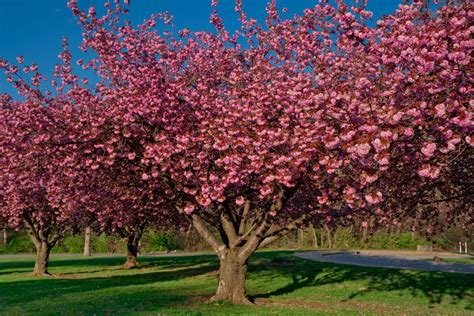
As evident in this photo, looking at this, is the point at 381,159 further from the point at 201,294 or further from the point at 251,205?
the point at 201,294

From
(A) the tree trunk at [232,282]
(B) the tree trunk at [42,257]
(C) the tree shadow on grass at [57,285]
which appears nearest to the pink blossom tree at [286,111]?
(A) the tree trunk at [232,282]

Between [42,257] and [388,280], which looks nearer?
[388,280]

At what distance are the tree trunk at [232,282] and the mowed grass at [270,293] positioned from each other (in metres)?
0.59

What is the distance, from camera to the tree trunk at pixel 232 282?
52.0ft

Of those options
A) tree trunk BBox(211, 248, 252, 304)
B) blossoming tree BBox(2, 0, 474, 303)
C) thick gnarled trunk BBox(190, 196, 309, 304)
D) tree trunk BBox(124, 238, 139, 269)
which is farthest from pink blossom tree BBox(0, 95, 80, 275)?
tree trunk BBox(124, 238, 139, 269)

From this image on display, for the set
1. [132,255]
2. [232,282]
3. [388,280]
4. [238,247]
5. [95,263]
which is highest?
[238,247]

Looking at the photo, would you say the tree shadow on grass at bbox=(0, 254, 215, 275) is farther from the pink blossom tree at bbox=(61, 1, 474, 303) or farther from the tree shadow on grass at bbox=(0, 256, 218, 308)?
the pink blossom tree at bbox=(61, 1, 474, 303)

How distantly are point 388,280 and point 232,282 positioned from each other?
7.90 m

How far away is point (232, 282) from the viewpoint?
16000 mm

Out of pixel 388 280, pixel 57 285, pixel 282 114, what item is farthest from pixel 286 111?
pixel 57 285

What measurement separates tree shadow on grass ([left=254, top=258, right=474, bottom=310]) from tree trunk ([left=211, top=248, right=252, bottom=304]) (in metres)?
1.91

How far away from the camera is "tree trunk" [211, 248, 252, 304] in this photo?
15836 millimetres

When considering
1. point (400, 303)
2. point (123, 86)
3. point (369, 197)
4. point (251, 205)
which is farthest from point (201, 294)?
point (369, 197)

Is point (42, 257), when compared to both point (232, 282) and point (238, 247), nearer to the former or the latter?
point (238, 247)
